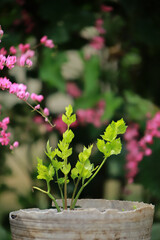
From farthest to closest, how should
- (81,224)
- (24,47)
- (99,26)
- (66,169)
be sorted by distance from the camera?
(99,26), (24,47), (66,169), (81,224)

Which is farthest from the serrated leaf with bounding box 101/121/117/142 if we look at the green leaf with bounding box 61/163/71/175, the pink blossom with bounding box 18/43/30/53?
the pink blossom with bounding box 18/43/30/53

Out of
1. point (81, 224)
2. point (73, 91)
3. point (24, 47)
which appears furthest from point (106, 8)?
point (81, 224)

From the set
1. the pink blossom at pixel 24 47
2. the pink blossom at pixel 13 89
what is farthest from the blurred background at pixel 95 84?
the pink blossom at pixel 13 89

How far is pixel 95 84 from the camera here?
247 cm

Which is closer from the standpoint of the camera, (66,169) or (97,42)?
(66,169)

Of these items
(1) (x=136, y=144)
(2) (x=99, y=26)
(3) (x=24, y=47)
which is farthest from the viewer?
(2) (x=99, y=26)

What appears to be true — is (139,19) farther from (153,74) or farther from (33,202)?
(33,202)

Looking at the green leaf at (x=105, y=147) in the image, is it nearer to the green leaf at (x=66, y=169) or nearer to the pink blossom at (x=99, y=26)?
the green leaf at (x=66, y=169)

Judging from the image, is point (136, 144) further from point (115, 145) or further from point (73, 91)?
point (115, 145)

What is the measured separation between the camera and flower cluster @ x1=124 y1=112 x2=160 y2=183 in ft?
6.64

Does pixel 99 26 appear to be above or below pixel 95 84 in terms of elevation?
above

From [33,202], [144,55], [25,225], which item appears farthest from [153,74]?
[25,225]

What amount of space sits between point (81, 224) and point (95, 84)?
158 centimetres

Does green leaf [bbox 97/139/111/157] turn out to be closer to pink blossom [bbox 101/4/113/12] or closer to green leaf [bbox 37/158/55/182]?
green leaf [bbox 37/158/55/182]
